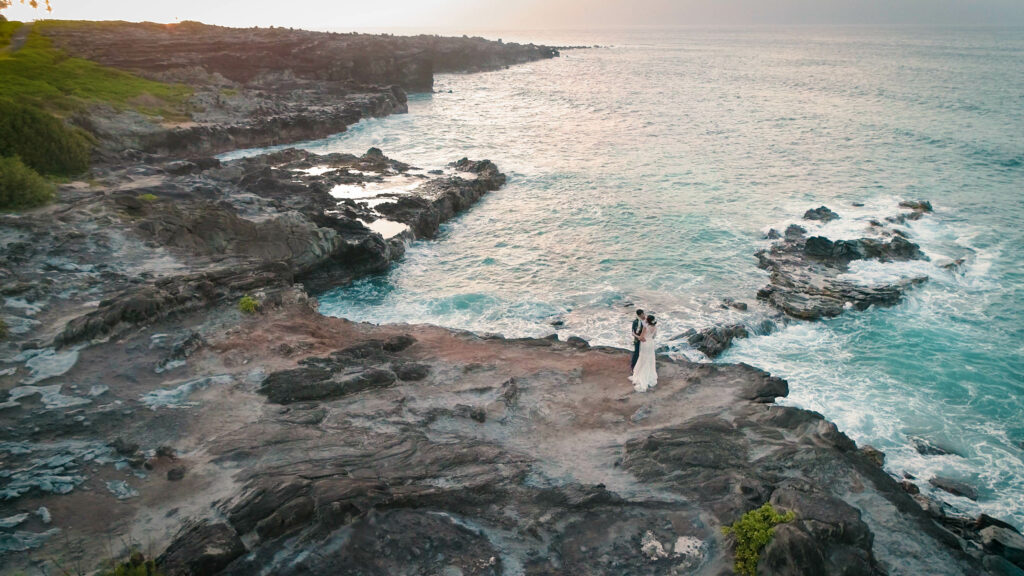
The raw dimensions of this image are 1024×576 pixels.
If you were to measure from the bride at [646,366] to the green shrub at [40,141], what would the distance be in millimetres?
30006

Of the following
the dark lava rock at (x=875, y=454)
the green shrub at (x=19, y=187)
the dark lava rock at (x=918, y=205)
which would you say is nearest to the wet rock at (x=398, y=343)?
the dark lava rock at (x=875, y=454)

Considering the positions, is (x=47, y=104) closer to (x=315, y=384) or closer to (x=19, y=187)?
(x=19, y=187)

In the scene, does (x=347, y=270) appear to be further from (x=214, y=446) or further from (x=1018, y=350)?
(x=1018, y=350)

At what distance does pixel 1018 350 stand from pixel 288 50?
102046mm

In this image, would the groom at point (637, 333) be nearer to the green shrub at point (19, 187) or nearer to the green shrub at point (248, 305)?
the green shrub at point (248, 305)

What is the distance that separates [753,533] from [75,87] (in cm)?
6069

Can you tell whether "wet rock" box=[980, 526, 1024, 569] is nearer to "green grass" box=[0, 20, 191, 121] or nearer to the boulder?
the boulder

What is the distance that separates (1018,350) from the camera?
2308 centimetres

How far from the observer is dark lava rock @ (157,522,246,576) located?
29.8ft

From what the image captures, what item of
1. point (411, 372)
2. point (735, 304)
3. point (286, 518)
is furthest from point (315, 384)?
point (735, 304)

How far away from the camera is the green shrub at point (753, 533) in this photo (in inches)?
394

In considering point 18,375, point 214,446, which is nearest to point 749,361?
point 214,446

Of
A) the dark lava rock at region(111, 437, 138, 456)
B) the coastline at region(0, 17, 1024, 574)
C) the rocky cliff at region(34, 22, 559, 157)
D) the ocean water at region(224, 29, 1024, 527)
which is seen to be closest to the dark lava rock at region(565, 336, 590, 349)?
the coastline at region(0, 17, 1024, 574)

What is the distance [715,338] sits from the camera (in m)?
23.2
